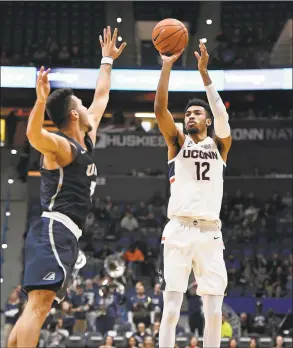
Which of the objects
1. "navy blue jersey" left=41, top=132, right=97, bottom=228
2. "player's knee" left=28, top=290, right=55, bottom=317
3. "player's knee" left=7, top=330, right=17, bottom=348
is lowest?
"player's knee" left=7, top=330, right=17, bottom=348

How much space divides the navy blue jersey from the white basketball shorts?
51.6 inches

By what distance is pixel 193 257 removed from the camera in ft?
21.9

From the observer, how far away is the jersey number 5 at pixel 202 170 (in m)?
6.77

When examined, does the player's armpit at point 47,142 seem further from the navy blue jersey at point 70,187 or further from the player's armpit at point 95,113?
the player's armpit at point 95,113

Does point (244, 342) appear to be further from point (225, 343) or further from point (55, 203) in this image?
point (55, 203)

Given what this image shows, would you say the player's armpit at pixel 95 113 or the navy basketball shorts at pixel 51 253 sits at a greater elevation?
the player's armpit at pixel 95 113

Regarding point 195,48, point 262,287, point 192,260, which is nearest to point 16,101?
point 195,48

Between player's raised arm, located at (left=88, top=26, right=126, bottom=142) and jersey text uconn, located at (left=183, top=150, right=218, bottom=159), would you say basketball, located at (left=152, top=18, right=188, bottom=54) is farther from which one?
jersey text uconn, located at (left=183, top=150, right=218, bottom=159)

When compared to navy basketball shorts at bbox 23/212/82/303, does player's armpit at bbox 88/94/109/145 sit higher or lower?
higher

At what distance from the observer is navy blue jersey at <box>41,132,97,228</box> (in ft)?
18.1

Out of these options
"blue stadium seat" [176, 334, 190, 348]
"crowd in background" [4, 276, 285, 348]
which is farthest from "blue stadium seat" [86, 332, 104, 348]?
"blue stadium seat" [176, 334, 190, 348]

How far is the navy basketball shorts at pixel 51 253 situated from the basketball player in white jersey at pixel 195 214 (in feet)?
4.37

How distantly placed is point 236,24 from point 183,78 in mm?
6164

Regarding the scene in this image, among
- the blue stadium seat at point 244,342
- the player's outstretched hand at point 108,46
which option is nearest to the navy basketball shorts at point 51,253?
the player's outstretched hand at point 108,46
